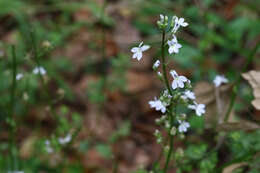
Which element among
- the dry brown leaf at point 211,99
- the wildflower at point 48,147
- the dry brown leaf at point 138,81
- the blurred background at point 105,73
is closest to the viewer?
the dry brown leaf at point 211,99

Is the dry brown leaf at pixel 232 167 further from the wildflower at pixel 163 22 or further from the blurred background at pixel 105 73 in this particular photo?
the wildflower at pixel 163 22

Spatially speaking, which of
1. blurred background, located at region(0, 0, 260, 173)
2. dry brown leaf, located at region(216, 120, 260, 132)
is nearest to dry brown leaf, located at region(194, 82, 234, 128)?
blurred background, located at region(0, 0, 260, 173)

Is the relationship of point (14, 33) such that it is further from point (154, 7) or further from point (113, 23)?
point (154, 7)

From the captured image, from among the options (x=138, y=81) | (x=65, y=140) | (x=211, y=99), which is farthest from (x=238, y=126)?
(x=138, y=81)

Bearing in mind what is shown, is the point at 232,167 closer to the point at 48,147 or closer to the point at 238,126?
the point at 238,126

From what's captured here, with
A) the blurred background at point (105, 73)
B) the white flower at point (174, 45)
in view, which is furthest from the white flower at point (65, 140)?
the white flower at point (174, 45)

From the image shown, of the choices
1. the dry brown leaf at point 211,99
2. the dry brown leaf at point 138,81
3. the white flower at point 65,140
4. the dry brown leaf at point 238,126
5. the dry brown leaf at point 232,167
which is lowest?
the dry brown leaf at point 232,167

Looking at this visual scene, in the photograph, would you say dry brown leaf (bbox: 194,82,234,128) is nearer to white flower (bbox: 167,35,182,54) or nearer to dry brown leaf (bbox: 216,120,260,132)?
dry brown leaf (bbox: 216,120,260,132)

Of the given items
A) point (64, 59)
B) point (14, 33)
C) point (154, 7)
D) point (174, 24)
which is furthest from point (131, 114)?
point (174, 24)

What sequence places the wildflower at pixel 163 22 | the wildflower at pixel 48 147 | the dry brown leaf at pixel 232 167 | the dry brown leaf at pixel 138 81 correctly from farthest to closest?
the dry brown leaf at pixel 138 81 < the wildflower at pixel 48 147 < the dry brown leaf at pixel 232 167 < the wildflower at pixel 163 22
